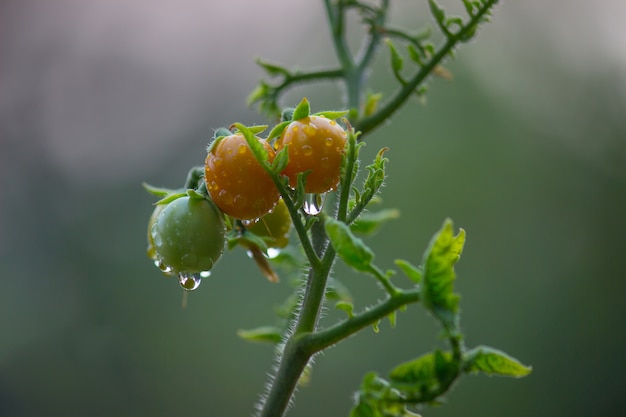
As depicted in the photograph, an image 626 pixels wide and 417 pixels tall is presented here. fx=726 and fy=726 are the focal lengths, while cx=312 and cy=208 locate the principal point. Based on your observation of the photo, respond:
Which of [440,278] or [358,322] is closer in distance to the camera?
[440,278]

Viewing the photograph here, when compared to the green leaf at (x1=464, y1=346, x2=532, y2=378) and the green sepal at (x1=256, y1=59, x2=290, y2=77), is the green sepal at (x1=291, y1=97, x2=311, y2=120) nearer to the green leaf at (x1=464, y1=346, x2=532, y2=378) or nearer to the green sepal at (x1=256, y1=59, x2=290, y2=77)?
the green leaf at (x1=464, y1=346, x2=532, y2=378)

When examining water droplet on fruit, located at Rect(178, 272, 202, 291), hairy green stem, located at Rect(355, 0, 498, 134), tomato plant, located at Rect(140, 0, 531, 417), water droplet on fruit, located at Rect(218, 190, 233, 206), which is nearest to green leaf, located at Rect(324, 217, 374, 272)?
tomato plant, located at Rect(140, 0, 531, 417)

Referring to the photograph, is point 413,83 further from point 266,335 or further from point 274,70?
point 266,335

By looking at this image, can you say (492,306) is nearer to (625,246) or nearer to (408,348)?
(408,348)

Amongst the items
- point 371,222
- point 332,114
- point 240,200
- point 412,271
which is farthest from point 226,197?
point 371,222

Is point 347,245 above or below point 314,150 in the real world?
below

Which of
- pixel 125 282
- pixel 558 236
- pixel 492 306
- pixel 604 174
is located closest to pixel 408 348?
pixel 492 306

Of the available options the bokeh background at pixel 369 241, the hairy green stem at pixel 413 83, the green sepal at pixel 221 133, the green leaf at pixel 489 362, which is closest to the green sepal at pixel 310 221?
the green sepal at pixel 221 133
